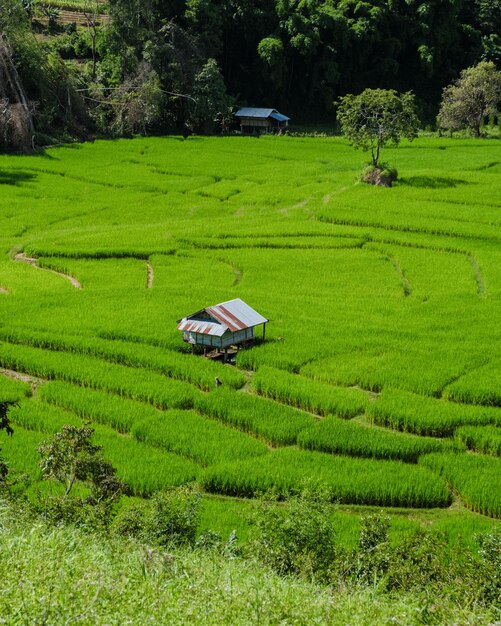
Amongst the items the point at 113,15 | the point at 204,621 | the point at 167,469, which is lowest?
the point at 167,469

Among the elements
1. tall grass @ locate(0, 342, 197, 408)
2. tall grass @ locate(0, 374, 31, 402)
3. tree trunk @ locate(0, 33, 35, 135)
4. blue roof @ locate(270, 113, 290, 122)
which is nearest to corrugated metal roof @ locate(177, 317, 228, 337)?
tall grass @ locate(0, 342, 197, 408)

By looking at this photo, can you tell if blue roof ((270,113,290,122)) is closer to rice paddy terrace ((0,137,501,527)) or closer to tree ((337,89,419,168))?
rice paddy terrace ((0,137,501,527))

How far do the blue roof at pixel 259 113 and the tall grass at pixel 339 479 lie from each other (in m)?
45.4

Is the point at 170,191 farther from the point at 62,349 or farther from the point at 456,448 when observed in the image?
the point at 456,448

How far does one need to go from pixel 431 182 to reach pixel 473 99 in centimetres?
1674

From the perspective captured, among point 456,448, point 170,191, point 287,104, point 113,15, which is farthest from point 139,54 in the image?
point 456,448

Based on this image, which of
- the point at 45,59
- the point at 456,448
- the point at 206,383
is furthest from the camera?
the point at 45,59

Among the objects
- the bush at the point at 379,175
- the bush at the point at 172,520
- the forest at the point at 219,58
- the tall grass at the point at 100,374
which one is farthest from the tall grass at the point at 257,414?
the forest at the point at 219,58

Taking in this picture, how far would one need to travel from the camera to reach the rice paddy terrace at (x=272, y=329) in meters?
15.5

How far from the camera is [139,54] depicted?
5759cm

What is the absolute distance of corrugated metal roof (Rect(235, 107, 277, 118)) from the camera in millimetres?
58331

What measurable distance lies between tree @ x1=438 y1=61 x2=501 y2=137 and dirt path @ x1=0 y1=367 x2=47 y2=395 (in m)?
40.9

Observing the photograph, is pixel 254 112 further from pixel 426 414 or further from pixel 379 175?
pixel 426 414

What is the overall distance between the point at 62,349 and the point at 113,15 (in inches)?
1625
